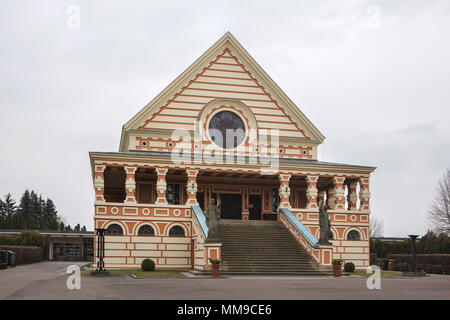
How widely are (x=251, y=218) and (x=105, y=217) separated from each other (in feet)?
33.9

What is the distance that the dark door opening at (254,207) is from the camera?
39156 millimetres

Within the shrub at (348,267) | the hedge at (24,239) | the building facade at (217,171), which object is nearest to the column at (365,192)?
the building facade at (217,171)

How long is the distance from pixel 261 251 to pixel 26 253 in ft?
84.5

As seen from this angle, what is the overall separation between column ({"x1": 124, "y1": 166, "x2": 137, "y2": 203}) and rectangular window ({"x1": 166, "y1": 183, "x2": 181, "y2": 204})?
3.80 metres

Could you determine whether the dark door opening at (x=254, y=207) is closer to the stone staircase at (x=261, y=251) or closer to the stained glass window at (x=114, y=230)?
the stone staircase at (x=261, y=251)

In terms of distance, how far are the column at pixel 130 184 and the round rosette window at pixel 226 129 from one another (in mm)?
6203

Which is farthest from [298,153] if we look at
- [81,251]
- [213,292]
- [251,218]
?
[81,251]

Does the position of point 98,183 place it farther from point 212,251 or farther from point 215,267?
point 215,267

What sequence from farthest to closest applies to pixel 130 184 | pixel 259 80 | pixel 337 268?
pixel 259 80
pixel 130 184
pixel 337 268

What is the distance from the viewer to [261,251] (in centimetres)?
3123

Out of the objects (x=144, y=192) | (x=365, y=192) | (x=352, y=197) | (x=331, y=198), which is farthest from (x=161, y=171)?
(x=365, y=192)

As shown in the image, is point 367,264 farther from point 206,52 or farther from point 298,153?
point 206,52

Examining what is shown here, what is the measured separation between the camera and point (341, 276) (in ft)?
95.1

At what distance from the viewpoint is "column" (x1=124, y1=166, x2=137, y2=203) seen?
3409 centimetres
